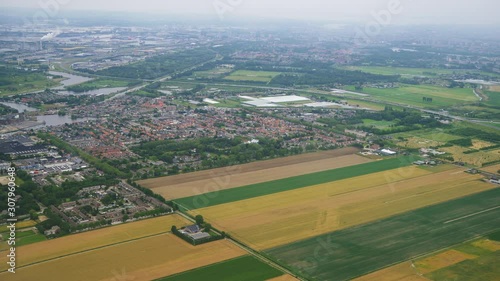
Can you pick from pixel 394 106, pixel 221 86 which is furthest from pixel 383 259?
pixel 221 86

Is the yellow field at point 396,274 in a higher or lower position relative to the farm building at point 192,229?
lower

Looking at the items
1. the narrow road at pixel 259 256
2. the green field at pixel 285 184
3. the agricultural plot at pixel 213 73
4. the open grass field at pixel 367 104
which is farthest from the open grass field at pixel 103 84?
the narrow road at pixel 259 256

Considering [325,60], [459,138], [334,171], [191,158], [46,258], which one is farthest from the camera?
[325,60]

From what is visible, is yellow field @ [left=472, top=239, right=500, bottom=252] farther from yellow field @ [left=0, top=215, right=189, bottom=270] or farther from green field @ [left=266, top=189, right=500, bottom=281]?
yellow field @ [left=0, top=215, right=189, bottom=270]

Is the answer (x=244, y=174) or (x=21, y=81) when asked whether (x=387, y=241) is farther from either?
(x=21, y=81)

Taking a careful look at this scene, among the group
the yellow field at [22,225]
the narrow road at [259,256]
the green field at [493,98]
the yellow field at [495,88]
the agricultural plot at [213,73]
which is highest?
the yellow field at [495,88]

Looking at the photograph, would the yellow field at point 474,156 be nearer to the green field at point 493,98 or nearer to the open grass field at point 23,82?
the green field at point 493,98

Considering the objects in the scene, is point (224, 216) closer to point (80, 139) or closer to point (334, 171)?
point (334, 171)
